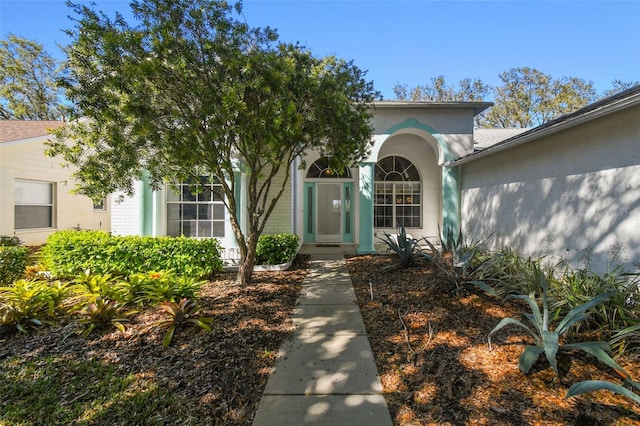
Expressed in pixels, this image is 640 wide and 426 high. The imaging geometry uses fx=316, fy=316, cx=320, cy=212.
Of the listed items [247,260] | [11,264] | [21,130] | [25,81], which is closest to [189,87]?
[247,260]

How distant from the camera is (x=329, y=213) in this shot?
12844 millimetres

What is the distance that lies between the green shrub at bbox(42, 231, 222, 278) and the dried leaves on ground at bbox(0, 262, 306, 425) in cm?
220

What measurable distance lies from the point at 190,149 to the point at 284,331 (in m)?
3.26

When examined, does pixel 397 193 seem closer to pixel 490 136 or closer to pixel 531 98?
pixel 490 136

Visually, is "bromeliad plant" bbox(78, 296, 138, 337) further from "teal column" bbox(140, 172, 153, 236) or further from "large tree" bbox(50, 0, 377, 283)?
"teal column" bbox(140, 172, 153, 236)

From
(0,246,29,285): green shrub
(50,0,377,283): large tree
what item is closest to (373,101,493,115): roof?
(50,0,377,283): large tree

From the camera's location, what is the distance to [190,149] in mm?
5203

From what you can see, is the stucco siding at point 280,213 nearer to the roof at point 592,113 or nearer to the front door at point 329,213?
the front door at point 329,213

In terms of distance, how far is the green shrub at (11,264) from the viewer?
6.73 meters

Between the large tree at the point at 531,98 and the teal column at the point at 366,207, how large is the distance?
2032cm

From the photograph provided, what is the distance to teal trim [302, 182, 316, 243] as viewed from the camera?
12711 millimetres

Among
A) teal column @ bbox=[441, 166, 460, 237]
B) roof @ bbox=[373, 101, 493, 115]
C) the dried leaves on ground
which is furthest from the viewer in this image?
teal column @ bbox=[441, 166, 460, 237]

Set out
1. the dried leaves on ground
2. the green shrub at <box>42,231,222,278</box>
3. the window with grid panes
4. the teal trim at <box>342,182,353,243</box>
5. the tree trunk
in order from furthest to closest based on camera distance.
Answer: the teal trim at <box>342,182,353,243</box> → the window with grid panes → the green shrub at <box>42,231,222,278</box> → the tree trunk → the dried leaves on ground

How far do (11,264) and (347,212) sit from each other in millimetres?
9850
